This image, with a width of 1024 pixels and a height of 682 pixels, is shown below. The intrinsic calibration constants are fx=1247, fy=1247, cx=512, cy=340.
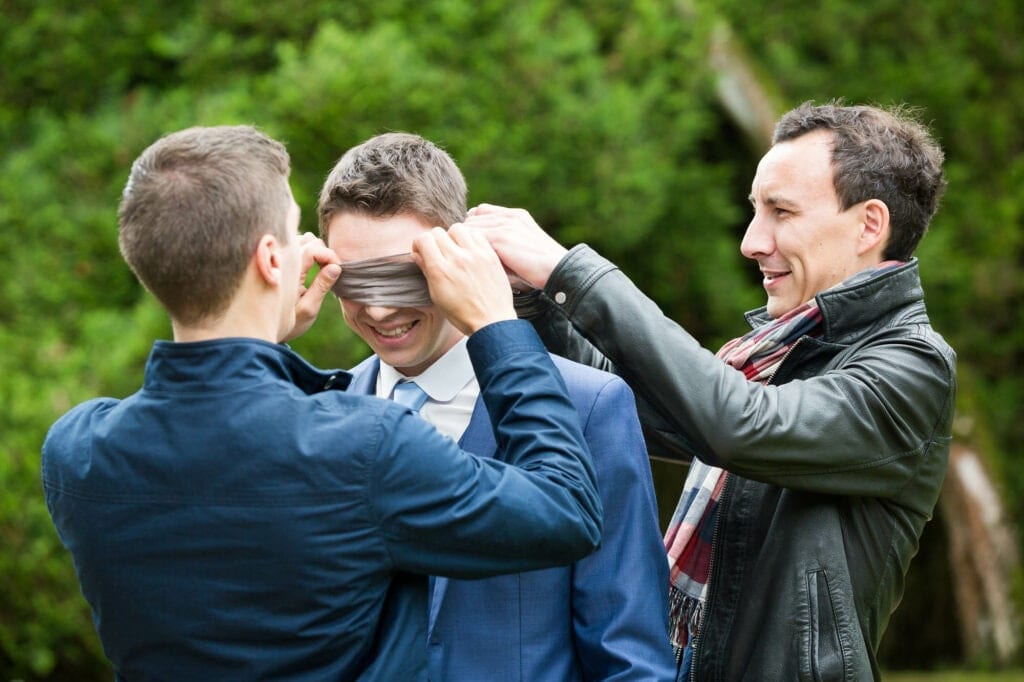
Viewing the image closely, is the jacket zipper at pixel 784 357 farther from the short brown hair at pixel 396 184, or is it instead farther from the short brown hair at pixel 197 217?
the short brown hair at pixel 197 217

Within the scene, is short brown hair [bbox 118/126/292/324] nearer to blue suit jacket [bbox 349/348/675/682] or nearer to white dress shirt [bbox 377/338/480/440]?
white dress shirt [bbox 377/338/480/440]

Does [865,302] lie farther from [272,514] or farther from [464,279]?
[272,514]

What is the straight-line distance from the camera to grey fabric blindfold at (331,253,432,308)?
8.20ft

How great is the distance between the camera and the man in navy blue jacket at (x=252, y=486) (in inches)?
78.7

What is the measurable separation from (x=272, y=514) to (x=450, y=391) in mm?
706

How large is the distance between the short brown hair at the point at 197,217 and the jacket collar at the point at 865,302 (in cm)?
132

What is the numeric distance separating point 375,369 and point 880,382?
3.65 ft

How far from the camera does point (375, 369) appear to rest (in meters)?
2.84

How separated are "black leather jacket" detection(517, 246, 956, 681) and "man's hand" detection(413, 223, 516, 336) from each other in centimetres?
29

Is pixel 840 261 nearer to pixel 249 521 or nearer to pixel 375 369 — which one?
pixel 375 369

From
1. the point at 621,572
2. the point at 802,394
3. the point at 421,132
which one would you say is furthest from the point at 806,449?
the point at 421,132

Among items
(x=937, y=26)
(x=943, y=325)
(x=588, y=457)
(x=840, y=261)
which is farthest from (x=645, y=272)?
(x=588, y=457)

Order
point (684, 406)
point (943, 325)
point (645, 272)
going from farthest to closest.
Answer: point (943, 325) < point (645, 272) < point (684, 406)

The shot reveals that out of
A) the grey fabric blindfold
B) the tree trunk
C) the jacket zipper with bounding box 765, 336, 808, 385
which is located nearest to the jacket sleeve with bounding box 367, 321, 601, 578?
the grey fabric blindfold
